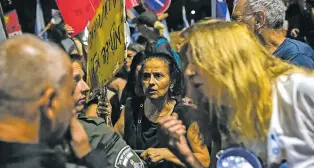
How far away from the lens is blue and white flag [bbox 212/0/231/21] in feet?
22.6

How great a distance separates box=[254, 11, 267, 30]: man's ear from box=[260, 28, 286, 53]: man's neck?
1.7 inches

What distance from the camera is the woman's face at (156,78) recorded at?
5.44m

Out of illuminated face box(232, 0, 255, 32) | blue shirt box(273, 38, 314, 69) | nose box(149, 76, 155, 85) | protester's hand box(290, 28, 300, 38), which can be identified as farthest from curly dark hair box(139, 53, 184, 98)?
protester's hand box(290, 28, 300, 38)

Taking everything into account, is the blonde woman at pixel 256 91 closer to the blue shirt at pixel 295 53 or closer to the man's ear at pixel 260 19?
the blue shirt at pixel 295 53

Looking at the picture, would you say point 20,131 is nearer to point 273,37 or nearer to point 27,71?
point 27,71

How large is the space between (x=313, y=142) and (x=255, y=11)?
7.66 ft

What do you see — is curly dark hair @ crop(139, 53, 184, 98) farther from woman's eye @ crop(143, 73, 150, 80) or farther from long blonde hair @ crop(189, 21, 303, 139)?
long blonde hair @ crop(189, 21, 303, 139)

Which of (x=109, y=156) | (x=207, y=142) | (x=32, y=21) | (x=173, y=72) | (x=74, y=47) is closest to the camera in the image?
(x=207, y=142)

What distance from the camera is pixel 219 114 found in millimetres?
3016

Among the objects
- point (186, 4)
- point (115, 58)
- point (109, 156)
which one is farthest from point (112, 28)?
point (186, 4)

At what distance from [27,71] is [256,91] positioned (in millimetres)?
942

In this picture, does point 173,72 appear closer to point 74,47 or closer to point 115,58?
point 115,58

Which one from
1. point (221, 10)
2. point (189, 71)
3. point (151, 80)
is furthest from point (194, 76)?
point (221, 10)

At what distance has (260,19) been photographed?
5082mm
